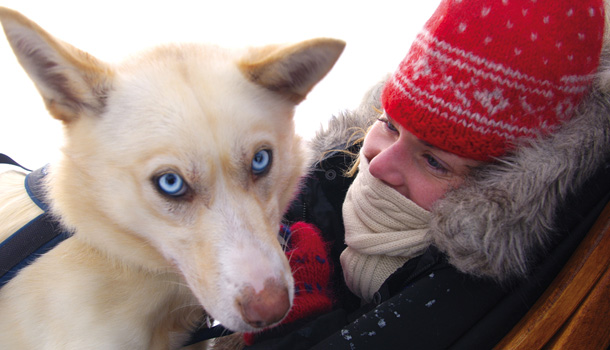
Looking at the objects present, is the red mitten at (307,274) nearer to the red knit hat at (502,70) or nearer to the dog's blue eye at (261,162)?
the dog's blue eye at (261,162)

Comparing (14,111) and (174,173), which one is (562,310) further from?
(14,111)

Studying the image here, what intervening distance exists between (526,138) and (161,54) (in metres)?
1.41

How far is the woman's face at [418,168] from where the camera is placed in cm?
157

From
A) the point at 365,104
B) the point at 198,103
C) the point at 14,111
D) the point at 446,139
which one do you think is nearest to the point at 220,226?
the point at 198,103

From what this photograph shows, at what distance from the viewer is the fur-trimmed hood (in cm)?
123

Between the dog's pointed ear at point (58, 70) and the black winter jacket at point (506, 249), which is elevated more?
the dog's pointed ear at point (58, 70)

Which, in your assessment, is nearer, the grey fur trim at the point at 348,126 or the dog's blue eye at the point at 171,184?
the dog's blue eye at the point at 171,184

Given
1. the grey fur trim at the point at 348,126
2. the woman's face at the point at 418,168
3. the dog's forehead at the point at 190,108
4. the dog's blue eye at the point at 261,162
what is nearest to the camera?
the dog's forehead at the point at 190,108

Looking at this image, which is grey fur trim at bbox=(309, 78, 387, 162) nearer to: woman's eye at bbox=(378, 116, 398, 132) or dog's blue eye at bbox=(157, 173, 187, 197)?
woman's eye at bbox=(378, 116, 398, 132)

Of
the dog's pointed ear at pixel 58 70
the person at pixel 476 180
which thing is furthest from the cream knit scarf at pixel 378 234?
the dog's pointed ear at pixel 58 70

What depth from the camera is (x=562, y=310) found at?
3.54ft

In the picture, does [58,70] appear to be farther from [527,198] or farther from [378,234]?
[527,198]

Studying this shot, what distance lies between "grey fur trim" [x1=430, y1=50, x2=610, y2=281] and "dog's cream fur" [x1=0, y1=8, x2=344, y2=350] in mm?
628

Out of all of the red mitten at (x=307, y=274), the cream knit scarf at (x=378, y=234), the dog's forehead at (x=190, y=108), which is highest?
the dog's forehead at (x=190, y=108)
